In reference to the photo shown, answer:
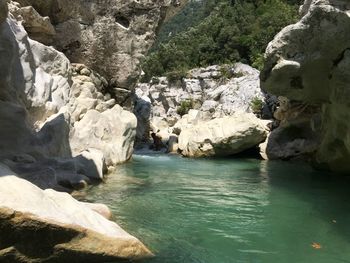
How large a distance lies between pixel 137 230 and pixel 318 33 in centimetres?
686

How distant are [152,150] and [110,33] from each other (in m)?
8.91

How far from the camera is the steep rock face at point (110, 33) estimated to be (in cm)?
2258

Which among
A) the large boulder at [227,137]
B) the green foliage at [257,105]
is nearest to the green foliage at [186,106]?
the green foliage at [257,105]

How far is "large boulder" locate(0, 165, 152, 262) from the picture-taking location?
511 cm

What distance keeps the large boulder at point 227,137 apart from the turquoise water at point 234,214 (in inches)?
271

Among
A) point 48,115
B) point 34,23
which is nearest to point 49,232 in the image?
point 48,115

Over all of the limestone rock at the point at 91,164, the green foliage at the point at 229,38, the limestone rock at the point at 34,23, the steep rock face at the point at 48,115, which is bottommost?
the limestone rock at the point at 91,164

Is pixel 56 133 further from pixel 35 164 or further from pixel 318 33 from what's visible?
pixel 318 33

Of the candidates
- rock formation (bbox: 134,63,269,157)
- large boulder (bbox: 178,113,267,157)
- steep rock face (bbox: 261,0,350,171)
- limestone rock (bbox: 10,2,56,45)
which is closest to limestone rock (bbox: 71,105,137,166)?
large boulder (bbox: 178,113,267,157)

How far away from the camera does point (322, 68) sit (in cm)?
1230

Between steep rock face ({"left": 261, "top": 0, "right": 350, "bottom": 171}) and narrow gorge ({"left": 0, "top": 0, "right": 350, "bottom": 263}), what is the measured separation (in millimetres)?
45

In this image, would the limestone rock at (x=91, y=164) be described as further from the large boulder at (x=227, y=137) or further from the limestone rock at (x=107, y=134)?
the large boulder at (x=227, y=137)

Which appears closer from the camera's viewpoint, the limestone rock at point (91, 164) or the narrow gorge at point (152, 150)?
the narrow gorge at point (152, 150)

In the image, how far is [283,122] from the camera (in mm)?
23094
